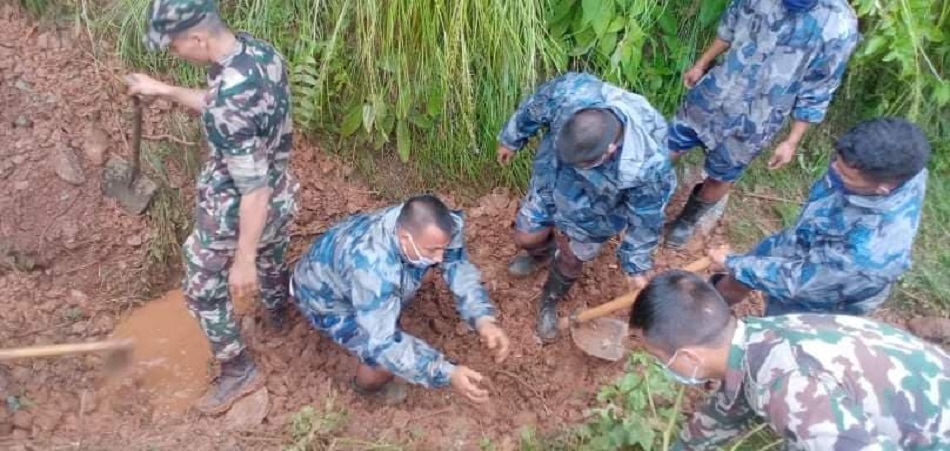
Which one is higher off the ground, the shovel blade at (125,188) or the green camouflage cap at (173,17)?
the green camouflage cap at (173,17)

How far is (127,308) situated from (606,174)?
252 centimetres

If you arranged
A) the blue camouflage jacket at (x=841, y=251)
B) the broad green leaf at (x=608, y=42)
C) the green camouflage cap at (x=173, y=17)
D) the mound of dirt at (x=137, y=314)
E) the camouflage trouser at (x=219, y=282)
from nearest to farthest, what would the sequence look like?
the green camouflage cap at (x=173, y=17) → the blue camouflage jacket at (x=841, y=251) → the camouflage trouser at (x=219, y=282) → the mound of dirt at (x=137, y=314) → the broad green leaf at (x=608, y=42)

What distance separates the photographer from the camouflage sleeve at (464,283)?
305 centimetres

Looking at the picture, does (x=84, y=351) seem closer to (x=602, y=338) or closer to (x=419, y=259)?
(x=419, y=259)

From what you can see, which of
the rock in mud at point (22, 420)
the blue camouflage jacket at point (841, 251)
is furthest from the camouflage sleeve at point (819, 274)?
the rock in mud at point (22, 420)

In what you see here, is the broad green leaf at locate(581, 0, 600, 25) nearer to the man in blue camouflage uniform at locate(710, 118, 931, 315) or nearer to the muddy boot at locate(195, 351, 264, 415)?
the man in blue camouflage uniform at locate(710, 118, 931, 315)

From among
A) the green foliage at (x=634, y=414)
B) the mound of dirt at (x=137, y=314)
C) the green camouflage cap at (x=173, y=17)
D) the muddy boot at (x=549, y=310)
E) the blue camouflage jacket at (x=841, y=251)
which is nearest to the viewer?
the green camouflage cap at (x=173, y=17)

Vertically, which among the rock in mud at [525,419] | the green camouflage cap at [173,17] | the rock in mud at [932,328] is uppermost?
the green camouflage cap at [173,17]

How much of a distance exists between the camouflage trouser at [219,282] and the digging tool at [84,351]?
0.32 m

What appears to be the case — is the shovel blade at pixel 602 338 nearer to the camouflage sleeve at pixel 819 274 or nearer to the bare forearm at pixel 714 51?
the camouflage sleeve at pixel 819 274

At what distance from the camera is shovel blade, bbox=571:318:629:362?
376 centimetres

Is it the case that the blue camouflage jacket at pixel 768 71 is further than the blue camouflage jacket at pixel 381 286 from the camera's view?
Yes

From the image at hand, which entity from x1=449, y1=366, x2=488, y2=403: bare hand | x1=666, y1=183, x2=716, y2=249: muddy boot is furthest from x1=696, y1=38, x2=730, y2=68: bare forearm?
x1=449, y1=366, x2=488, y2=403: bare hand

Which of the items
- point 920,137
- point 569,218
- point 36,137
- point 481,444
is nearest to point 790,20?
point 920,137
